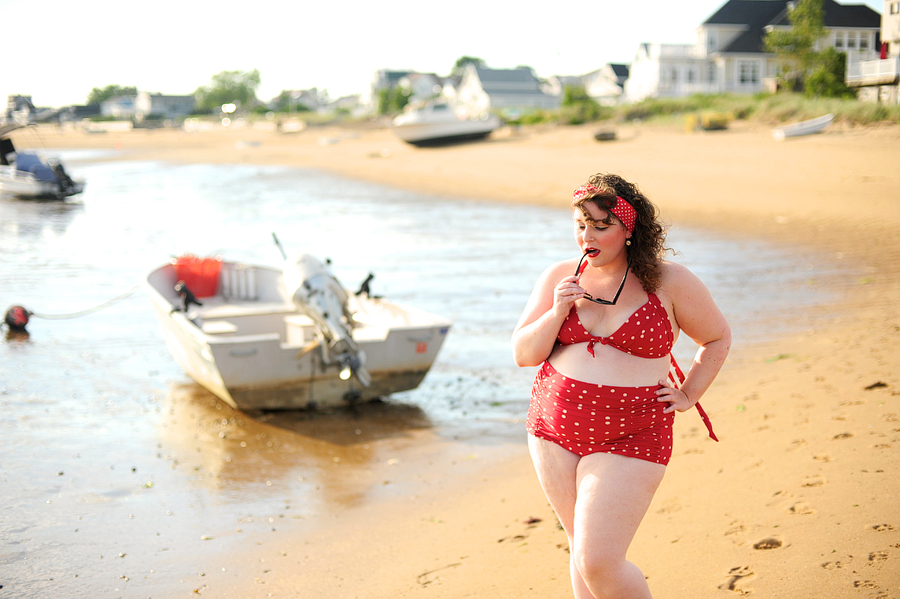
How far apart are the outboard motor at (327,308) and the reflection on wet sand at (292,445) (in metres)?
0.54

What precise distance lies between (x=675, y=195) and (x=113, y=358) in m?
15.6

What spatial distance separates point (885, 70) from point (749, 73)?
2155cm

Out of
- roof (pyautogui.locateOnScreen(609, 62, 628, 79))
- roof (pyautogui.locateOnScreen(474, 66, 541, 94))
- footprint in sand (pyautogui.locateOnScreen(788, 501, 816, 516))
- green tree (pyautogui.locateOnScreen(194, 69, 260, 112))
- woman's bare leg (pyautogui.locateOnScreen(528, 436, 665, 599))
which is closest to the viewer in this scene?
woman's bare leg (pyautogui.locateOnScreen(528, 436, 665, 599))

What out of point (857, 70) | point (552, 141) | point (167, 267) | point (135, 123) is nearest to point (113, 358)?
point (167, 267)

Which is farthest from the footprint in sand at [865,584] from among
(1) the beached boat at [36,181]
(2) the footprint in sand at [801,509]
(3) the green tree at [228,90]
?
(3) the green tree at [228,90]

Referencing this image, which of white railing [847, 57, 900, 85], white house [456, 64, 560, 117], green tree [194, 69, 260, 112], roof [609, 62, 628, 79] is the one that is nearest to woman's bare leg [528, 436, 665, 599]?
white railing [847, 57, 900, 85]

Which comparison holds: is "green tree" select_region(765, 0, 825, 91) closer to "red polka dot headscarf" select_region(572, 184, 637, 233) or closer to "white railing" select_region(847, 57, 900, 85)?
"white railing" select_region(847, 57, 900, 85)

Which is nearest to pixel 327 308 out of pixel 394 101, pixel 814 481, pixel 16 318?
pixel 814 481

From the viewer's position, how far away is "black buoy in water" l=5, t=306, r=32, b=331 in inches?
444

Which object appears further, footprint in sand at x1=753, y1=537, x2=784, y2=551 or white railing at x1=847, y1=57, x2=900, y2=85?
white railing at x1=847, y1=57, x2=900, y2=85

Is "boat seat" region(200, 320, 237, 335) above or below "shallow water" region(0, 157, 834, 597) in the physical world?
above

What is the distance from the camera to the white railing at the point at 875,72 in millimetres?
26484

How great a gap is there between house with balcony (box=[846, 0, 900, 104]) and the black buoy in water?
86.6 feet

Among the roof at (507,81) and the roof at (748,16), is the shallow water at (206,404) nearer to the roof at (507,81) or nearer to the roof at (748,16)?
the roof at (748,16)
